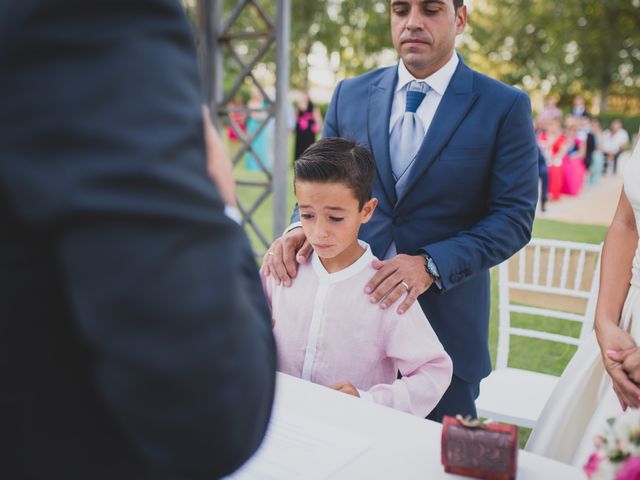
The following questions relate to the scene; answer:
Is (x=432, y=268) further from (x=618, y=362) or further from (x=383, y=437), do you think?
(x=383, y=437)

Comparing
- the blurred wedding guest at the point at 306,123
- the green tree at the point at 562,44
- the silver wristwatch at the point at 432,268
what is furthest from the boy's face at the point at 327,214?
the green tree at the point at 562,44

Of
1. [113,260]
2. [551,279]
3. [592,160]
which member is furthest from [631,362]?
[592,160]

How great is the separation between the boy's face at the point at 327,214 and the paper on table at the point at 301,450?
624 mm

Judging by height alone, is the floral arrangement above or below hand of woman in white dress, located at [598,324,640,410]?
above

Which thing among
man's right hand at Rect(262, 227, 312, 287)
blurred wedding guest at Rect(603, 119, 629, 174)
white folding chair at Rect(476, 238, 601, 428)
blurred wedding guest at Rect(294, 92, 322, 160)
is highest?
man's right hand at Rect(262, 227, 312, 287)

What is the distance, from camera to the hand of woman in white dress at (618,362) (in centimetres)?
169

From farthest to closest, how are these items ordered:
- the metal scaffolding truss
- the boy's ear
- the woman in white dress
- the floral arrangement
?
the metal scaffolding truss < the boy's ear < the woman in white dress < the floral arrangement

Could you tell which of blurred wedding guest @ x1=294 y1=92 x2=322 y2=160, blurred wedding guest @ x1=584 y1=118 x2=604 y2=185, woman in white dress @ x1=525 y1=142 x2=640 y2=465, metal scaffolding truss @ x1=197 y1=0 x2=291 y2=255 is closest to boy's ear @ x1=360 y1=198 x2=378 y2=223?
woman in white dress @ x1=525 y1=142 x2=640 y2=465

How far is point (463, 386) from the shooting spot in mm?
2316

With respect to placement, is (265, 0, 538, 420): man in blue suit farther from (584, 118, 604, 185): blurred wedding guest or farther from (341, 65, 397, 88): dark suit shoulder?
(584, 118, 604, 185): blurred wedding guest

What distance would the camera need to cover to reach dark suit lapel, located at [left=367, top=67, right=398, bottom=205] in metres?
2.28

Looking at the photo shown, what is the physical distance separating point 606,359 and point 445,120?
0.98 m

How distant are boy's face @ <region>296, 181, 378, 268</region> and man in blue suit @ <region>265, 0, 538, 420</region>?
0.59ft

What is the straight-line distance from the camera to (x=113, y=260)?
0.52 m
